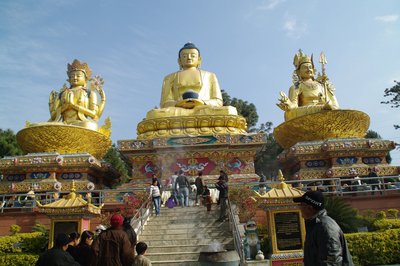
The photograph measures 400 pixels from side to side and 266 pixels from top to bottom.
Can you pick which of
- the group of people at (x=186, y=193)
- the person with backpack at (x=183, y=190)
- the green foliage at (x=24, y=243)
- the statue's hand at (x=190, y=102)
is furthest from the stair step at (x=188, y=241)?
the statue's hand at (x=190, y=102)

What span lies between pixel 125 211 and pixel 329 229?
976cm

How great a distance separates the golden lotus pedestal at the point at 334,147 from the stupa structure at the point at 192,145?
1.87 metres

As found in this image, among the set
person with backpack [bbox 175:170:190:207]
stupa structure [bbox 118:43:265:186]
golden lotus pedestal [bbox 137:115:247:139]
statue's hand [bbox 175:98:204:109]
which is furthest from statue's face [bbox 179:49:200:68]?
person with backpack [bbox 175:170:190:207]

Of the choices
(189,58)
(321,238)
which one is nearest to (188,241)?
(321,238)

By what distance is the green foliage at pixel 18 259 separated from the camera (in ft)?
29.5

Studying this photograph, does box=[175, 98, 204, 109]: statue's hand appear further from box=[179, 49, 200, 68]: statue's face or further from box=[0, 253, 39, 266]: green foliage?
box=[0, 253, 39, 266]: green foliage

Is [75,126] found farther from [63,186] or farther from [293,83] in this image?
[293,83]

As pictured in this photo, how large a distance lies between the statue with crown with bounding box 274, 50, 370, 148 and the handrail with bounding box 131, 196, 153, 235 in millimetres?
8471

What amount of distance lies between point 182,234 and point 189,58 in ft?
42.6

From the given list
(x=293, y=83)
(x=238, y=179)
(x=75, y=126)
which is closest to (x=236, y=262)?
(x=238, y=179)

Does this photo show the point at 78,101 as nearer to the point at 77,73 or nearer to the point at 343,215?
the point at 77,73

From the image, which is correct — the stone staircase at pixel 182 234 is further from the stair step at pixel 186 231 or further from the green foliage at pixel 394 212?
the green foliage at pixel 394 212

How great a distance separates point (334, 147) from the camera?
15.0 m

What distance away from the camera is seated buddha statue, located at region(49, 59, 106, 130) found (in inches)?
708
